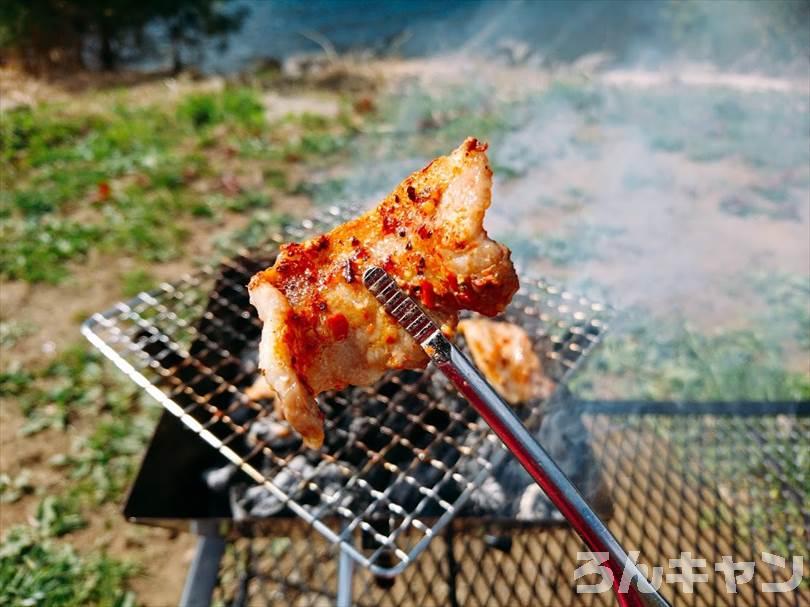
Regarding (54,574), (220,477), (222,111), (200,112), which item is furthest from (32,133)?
(220,477)

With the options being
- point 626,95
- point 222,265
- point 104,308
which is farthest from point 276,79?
point 222,265

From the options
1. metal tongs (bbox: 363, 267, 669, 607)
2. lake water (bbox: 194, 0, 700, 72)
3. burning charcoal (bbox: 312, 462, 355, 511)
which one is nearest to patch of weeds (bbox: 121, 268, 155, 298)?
burning charcoal (bbox: 312, 462, 355, 511)

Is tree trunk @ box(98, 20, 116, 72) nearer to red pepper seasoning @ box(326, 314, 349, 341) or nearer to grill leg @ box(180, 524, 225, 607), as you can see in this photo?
grill leg @ box(180, 524, 225, 607)

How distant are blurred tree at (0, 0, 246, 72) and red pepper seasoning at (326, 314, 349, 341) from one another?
478 inches

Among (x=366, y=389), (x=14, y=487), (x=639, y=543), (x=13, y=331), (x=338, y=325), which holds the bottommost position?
(x=14, y=487)

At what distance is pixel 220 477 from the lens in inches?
141

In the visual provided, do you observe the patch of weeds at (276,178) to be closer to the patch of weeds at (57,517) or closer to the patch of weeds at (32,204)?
the patch of weeds at (32,204)

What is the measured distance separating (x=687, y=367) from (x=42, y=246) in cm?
625

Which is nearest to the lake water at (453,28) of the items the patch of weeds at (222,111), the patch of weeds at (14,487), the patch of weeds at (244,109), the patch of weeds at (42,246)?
the patch of weeds at (244,109)

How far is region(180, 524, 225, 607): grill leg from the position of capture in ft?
11.3

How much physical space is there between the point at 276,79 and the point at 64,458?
9.45m

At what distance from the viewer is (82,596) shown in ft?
11.9

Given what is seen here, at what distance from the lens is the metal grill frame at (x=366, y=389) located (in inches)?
108
